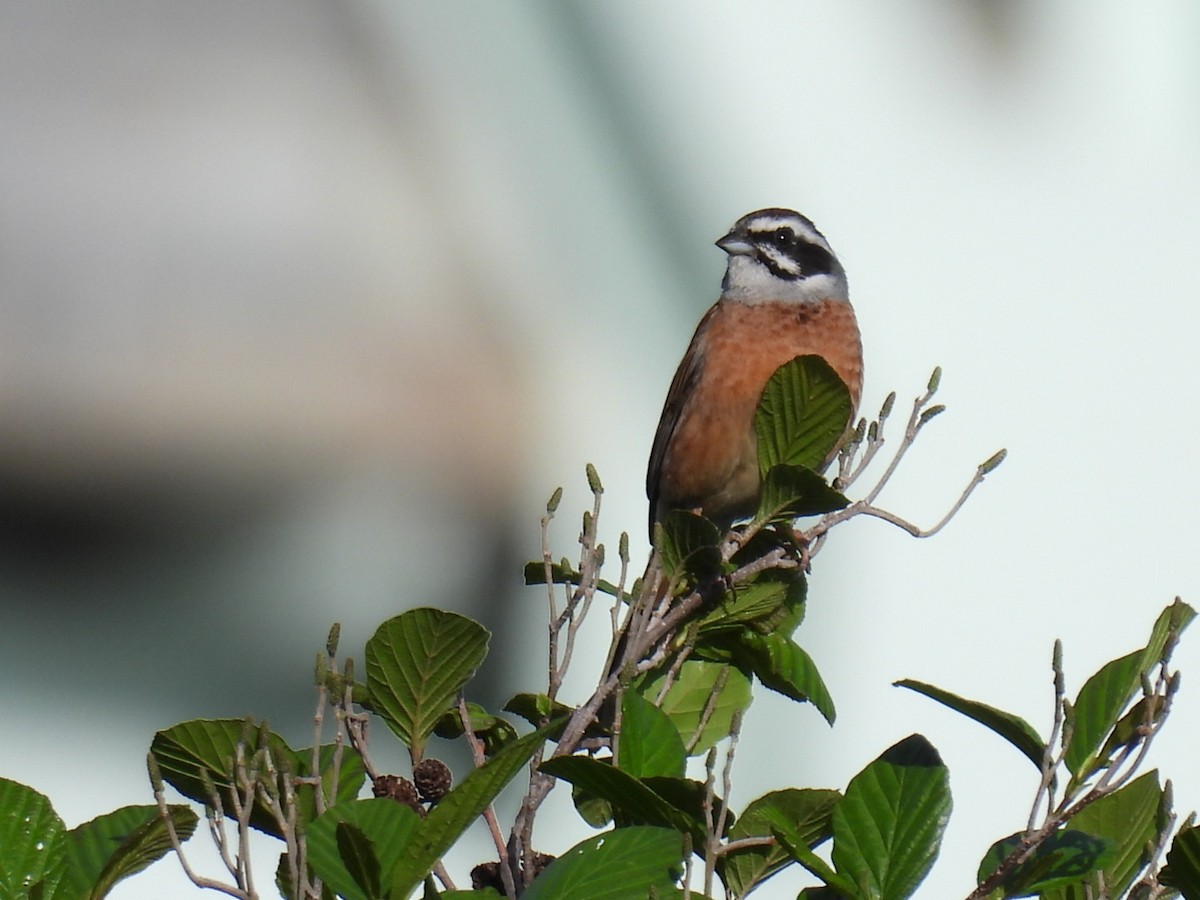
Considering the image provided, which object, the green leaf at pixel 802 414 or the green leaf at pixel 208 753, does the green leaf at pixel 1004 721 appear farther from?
the green leaf at pixel 208 753

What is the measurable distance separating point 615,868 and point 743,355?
84.2 inches

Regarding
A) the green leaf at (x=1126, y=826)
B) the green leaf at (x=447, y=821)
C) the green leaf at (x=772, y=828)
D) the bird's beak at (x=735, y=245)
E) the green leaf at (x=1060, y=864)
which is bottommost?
the green leaf at (x=1126, y=826)

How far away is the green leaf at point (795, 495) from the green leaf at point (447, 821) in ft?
1.81

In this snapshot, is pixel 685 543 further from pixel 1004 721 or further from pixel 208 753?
pixel 208 753

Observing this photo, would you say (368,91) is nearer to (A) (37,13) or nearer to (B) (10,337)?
(A) (37,13)

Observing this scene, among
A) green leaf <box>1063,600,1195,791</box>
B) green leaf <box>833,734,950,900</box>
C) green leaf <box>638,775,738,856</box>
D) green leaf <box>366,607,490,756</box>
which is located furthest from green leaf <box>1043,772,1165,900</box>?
green leaf <box>366,607,490,756</box>

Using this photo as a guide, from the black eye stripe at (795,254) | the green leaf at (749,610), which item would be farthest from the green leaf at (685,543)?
the black eye stripe at (795,254)

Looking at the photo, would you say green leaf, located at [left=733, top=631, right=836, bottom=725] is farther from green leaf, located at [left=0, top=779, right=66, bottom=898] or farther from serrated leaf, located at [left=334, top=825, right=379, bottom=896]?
green leaf, located at [left=0, top=779, right=66, bottom=898]

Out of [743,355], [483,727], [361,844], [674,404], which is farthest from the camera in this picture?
[674,404]

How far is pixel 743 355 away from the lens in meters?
3.22

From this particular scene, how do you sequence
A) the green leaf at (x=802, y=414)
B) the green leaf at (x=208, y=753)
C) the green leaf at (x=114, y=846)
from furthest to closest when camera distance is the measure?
→ 1. the green leaf at (x=802, y=414)
2. the green leaf at (x=208, y=753)
3. the green leaf at (x=114, y=846)

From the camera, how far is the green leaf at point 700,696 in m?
1.65

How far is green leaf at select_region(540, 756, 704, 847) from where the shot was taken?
121cm

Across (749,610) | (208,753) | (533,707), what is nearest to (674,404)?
(749,610)
